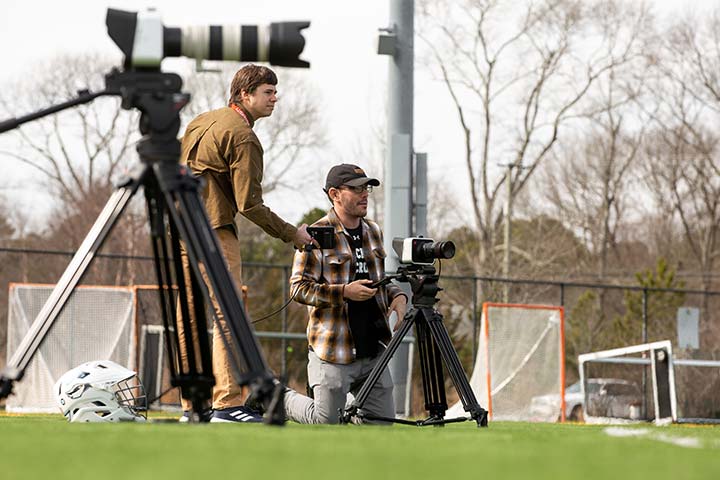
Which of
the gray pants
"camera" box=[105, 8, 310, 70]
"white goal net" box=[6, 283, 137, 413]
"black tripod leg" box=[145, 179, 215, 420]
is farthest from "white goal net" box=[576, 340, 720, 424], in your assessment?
"camera" box=[105, 8, 310, 70]

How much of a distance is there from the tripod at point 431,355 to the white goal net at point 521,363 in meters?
6.15

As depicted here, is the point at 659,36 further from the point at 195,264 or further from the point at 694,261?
the point at 195,264

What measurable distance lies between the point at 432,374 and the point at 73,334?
22.3 feet

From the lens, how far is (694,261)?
42719mm

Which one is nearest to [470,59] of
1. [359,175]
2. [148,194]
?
[359,175]

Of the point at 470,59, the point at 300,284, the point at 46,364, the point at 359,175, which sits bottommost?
the point at 46,364

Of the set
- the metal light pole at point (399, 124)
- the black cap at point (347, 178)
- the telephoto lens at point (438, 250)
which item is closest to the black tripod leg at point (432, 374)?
the telephoto lens at point (438, 250)

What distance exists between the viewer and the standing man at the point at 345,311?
25.3 ft

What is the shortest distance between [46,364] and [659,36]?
28044 mm

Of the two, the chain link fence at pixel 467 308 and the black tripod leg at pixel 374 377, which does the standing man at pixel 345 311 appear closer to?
the black tripod leg at pixel 374 377

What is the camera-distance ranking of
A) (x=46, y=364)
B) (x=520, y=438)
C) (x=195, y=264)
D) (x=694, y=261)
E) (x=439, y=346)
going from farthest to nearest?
1. (x=694, y=261)
2. (x=46, y=364)
3. (x=439, y=346)
4. (x=520, y=438)
5. (x=195, y=264)

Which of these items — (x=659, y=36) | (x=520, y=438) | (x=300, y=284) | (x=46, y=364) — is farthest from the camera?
(x=659, y=36)

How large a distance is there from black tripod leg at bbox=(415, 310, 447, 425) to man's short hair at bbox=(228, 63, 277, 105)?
1683 millimetres

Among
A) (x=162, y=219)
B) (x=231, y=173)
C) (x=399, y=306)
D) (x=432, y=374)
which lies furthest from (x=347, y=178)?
(x=162, y=219)
